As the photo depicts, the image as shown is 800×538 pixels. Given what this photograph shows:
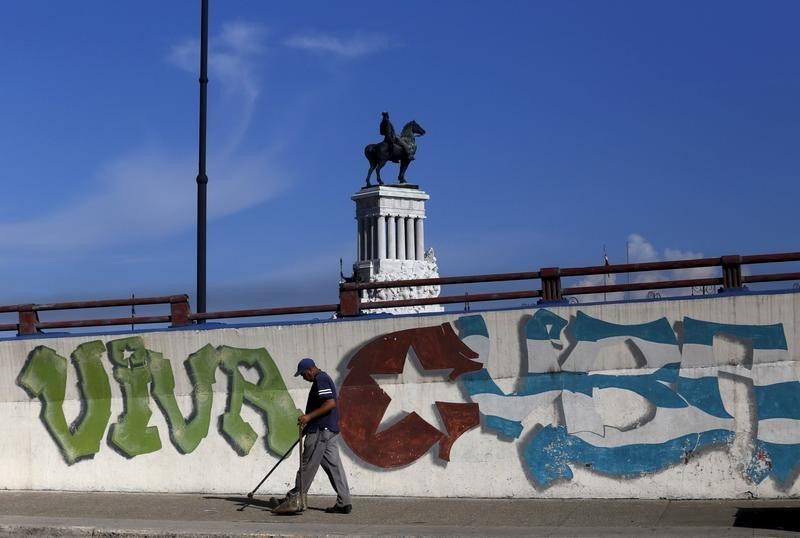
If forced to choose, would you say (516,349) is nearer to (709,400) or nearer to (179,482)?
(709,400)

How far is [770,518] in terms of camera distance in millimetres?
12695

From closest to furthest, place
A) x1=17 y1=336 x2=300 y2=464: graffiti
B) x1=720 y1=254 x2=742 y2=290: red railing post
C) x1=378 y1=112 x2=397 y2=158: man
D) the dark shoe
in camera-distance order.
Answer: the dark shoe
x1=720 y1=254 x2=742 y2=290: red railing post
x1=17 y1=336 x2=300 y2=464: graffiti
x1=378 y1=112 x2=397 y2=158: man

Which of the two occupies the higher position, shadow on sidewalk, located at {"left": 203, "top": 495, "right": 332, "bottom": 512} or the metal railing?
the metal railing

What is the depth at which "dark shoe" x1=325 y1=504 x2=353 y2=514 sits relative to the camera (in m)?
14.4

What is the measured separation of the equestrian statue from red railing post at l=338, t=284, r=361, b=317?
266 feet

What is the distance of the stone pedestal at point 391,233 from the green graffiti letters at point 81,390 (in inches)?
3463

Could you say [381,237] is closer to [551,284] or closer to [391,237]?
[391,237]

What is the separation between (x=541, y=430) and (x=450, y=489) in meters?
1.37

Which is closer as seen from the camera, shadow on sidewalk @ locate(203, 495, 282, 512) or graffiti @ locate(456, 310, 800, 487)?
graffiti @ locate(456, 310, 800, 487)

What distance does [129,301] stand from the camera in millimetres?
17797

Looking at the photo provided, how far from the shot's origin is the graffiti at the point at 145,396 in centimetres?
1653

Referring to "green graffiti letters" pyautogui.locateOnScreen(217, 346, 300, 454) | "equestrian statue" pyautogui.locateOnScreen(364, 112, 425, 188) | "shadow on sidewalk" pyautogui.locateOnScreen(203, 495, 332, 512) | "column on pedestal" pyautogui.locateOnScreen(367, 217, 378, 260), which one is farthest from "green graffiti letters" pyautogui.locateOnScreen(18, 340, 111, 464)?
"column on pedestal" pyautogui.locateOnScreen(367, 217, 378, 260)

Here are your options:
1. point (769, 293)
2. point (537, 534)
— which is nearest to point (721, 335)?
point (769, 293)

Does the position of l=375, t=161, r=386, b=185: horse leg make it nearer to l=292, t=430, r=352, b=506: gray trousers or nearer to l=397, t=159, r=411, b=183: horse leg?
l=397, t=159, r=411, b=183: horse leg
